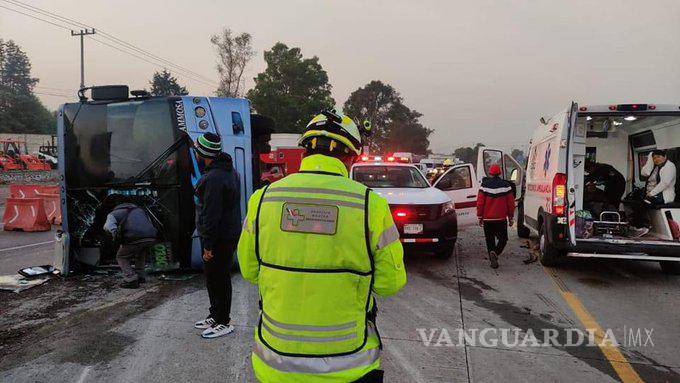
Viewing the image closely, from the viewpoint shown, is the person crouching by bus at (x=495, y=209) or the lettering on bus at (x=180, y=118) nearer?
the lettering on bus at (x=180, y=118)

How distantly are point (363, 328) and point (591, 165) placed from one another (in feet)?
29.4

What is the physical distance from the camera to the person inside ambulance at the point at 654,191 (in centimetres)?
738

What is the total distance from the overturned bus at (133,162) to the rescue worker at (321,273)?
187 inches

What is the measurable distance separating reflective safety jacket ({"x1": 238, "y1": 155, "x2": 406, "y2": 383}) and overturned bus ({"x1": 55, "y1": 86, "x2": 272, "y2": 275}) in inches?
188

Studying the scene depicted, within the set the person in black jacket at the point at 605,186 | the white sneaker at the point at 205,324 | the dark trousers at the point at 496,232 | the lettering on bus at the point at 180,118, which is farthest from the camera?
the person in black jacket at the point at 605,186


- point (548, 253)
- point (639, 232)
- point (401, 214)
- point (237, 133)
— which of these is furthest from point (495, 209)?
point (237, 133)

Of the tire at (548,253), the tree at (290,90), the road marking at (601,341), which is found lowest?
the road marking at (601,341)

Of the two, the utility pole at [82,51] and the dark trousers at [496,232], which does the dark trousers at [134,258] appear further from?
the utility pole at [82,51]

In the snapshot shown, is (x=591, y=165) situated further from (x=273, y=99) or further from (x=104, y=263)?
(x=273, y=99)

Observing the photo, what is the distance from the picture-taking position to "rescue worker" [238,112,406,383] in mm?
1795

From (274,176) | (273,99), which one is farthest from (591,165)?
(273,99)

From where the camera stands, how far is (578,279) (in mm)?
6930

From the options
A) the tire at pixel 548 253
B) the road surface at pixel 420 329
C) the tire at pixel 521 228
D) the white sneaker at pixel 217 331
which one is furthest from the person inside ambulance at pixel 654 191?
the white sneaker at pixel 217 331

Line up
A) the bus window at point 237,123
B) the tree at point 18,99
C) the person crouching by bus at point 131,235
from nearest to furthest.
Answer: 1. the person crouching by bus at point 131,235
2. the bus window at point 237,123
3. the tree at point 18,99
